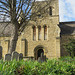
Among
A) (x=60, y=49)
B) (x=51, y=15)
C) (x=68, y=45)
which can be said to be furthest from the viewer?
(x=51, y=15)

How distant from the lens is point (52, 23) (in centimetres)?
2450

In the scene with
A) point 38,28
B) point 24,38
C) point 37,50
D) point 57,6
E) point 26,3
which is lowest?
point 37,50

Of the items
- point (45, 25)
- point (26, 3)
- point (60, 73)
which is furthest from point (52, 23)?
point (60, 73)

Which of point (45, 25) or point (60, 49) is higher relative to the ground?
point (45, 25)

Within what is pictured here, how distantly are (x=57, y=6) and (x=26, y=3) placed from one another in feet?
A: 41.3

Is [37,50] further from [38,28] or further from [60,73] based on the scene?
[60,73]

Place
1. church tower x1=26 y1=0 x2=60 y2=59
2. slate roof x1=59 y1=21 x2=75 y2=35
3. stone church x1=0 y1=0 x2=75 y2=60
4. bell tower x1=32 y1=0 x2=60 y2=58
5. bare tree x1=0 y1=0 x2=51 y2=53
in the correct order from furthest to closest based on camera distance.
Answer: slate roof x1=59 y1=21 x2=75 y2=35 → stone church x1=0 y1=0 x2=75 y2=60 → church tower x1=26 y1=0 x2=60 y2=59 → bell tower x1=32 y1=0 x2=60 y2=58 → bare tree x1=0 y1=0 x2=51 y2=53

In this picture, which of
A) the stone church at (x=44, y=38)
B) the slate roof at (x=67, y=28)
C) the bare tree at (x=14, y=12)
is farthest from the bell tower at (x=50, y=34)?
the bare tree at (x=14, y=12)

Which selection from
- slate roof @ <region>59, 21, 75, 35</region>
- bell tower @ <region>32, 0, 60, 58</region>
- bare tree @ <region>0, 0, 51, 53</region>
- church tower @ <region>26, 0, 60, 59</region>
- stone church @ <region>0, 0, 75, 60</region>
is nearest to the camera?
bare tree @ <region>0, 0, 51, 53</region>

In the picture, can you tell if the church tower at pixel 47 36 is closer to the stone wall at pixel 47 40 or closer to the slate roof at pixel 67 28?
the stone wall at pixel 47 40

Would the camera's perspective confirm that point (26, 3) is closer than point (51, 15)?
Yes

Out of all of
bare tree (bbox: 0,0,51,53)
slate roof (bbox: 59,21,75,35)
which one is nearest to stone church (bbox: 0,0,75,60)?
slate roof (bbox: 59,21,75,35)

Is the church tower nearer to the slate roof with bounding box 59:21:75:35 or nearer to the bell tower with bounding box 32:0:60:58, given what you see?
the bell tower with bounding box 32:0:60:58

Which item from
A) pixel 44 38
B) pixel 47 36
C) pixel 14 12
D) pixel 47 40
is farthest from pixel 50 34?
pixel 14 12
